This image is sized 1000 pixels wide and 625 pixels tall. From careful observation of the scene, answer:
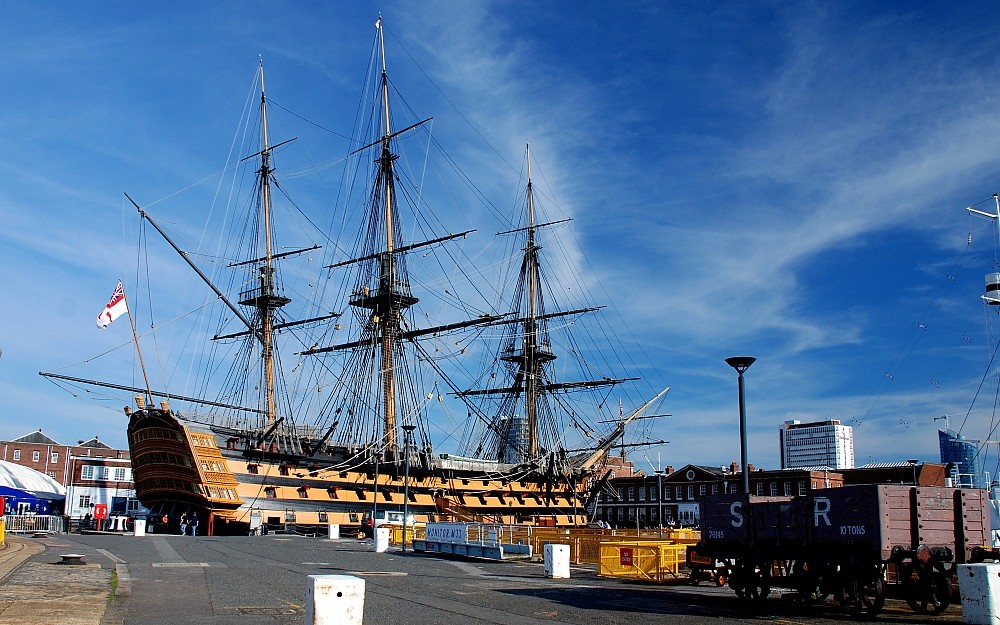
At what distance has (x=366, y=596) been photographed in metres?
16.2

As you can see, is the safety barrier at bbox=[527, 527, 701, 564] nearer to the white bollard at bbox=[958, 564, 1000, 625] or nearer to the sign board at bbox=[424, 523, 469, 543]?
the sign board at bbox=[424, 523, 469, 543]

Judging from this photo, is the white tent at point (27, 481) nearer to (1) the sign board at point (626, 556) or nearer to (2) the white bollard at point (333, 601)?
(1) the sign board at point (626, 556)

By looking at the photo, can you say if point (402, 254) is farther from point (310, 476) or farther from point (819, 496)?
point (819, 496)

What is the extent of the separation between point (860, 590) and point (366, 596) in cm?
892

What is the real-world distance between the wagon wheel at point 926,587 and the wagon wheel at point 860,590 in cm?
42

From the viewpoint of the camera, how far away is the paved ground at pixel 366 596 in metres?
13.2

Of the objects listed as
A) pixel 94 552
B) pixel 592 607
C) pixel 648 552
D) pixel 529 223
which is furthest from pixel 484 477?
pixel 592 607

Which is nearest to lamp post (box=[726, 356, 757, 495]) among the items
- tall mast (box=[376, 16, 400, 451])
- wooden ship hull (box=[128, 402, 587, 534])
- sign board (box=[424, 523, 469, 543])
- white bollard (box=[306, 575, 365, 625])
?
white bollard (box=[306, 575, 365, 625])

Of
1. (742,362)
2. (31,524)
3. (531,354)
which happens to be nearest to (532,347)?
(531,354)

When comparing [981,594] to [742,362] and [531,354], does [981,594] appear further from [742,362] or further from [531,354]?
[531,354]

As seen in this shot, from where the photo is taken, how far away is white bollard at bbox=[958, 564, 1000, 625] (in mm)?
12461

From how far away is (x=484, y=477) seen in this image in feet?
215

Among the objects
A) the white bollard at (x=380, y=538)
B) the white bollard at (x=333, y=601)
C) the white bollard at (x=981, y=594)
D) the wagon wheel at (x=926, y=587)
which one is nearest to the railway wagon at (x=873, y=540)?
the wagon wheel at (x=926, y=587)

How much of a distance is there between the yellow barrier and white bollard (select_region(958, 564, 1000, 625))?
9.21m
